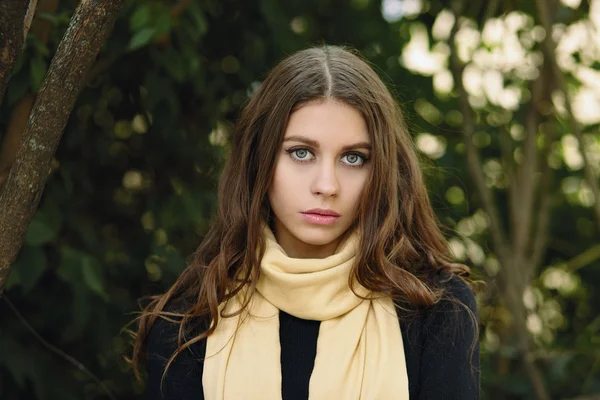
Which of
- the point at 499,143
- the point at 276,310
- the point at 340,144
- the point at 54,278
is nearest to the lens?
the point at 340,144

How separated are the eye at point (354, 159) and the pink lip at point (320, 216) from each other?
0.13m

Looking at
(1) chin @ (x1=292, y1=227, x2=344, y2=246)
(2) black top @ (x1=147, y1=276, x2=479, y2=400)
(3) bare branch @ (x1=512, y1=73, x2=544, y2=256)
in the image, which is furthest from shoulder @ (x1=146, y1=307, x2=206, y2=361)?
(3) bare branch @ (x1=512, y1=73, x2=544, y2=256)

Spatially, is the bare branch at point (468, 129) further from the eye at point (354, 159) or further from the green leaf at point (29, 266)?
the green leaf at point (29, 266)

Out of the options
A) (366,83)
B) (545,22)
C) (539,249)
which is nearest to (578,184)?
(539,249)

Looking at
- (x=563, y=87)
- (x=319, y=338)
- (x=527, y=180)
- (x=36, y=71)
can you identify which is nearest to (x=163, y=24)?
(x=36, y=71)

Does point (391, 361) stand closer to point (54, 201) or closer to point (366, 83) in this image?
point (366, 83)

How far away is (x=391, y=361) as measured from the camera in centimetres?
208

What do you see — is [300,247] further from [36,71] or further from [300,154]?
[36,71]

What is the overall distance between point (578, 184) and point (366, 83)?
2.09 meters

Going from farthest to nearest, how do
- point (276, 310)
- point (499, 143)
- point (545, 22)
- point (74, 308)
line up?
point (499, 143), point (545, 22), point (74, 308), point (276, 310)

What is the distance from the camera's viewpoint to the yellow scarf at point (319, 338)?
2074mm

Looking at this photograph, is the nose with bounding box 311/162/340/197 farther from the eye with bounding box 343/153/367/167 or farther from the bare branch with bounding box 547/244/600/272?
the bare branch with bounding box 547/244/600/272

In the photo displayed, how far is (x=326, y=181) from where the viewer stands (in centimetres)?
201

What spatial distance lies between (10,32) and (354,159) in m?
0.82
